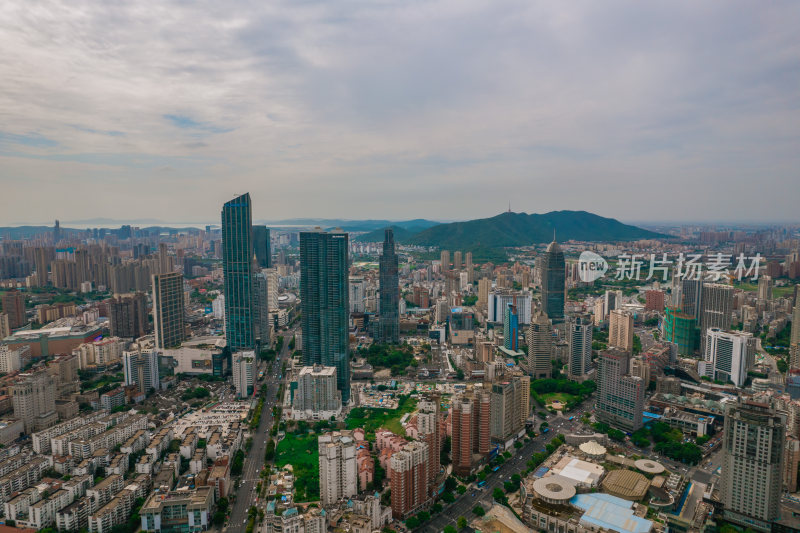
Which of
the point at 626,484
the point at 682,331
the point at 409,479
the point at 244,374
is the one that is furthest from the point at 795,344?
the point at 244,374

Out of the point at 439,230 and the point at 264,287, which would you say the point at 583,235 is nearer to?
the point at 439,230

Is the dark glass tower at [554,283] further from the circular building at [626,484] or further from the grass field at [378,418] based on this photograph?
the circular building at [626,484]

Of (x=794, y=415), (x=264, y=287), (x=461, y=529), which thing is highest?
(x=264, y=287)

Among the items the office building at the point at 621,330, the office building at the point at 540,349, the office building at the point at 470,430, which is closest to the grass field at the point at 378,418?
the office building at the point at 470,430

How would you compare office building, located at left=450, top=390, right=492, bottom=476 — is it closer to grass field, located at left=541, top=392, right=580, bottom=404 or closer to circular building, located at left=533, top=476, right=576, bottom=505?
circular building, located at left=533, top=476, right=576, bottom=505

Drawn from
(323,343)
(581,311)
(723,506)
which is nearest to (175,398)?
(323,343)

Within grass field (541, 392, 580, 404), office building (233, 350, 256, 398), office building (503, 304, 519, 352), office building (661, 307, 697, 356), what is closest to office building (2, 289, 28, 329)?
office building (233, 350, 256, 398)
